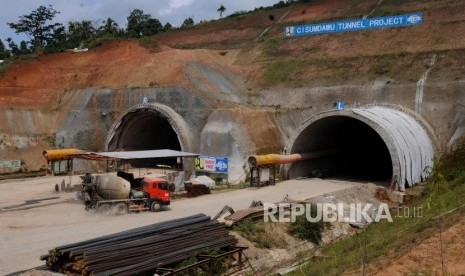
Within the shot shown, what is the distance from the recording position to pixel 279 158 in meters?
32.6

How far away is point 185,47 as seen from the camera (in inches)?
2525

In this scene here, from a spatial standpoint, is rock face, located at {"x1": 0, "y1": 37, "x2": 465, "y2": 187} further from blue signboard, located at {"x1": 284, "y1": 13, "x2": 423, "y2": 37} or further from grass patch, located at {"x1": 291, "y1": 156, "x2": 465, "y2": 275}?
grass patch, located at {"x1": 291, "y1": 156, "x2": 465, "y2": 275}

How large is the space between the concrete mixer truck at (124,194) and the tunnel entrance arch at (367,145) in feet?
37.5

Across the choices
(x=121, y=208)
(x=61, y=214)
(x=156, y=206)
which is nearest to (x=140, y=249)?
(x=156, y=206)

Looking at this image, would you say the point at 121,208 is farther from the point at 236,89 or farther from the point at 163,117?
the point at 236,89

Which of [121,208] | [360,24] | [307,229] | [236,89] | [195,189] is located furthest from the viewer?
[360,24]

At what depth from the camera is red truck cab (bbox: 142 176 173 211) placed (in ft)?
82.3

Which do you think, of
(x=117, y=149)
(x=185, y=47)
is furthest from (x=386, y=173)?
(x=185, y=47)

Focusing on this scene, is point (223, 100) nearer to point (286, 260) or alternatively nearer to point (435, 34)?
point (435, 34)

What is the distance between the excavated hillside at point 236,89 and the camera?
3688 centimetres

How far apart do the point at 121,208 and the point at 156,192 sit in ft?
5.77

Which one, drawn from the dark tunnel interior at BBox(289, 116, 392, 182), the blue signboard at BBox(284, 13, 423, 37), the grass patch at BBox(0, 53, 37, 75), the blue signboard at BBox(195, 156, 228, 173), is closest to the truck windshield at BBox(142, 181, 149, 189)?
the blue signboard at BBox(195, 156, 228, 173)

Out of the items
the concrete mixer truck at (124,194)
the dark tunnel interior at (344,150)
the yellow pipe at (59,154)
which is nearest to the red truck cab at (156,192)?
the concrete mixer truck at (124,194)

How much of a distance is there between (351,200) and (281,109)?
15208 millimetres
